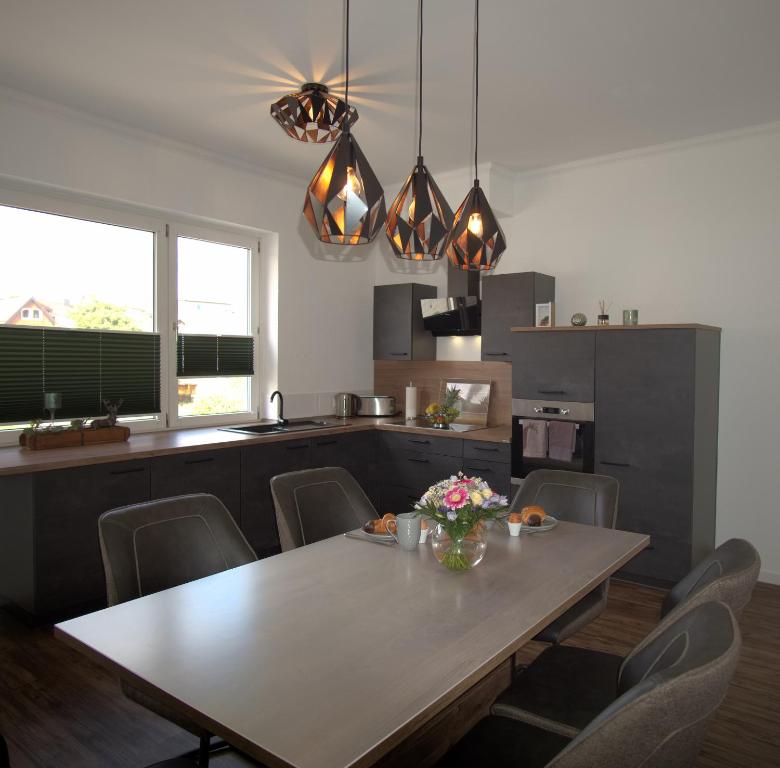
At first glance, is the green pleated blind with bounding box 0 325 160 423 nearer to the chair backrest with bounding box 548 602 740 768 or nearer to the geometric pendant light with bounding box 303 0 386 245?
the geometric pendant light with bounding box 303 0 386 245

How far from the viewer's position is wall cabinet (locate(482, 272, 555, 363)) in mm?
4492

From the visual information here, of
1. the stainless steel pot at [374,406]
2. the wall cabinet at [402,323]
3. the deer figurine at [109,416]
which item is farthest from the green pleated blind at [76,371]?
the wall cabinet at [402,323]

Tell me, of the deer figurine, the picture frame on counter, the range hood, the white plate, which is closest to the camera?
the white plate

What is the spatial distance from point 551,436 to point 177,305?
8.84ft

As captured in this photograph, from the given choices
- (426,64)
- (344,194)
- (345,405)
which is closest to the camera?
(344,194)

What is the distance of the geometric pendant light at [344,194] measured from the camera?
1.78 metres

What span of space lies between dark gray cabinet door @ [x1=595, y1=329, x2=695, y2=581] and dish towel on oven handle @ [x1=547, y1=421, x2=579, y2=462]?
151 mm

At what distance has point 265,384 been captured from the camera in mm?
5051

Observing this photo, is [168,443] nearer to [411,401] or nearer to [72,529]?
[72,529]

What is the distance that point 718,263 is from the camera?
4.05 m

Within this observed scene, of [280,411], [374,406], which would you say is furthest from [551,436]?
[280,411]

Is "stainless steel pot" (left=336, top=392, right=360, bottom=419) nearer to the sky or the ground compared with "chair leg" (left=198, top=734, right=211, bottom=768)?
nearer to the sky

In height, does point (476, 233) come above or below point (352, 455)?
above

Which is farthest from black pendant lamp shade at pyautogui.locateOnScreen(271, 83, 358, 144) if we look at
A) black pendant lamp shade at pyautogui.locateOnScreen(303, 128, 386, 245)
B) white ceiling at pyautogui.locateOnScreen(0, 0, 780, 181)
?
black pendant lamp shade at pyautogui.locateOnScreen(303, 128, 386, 245)
